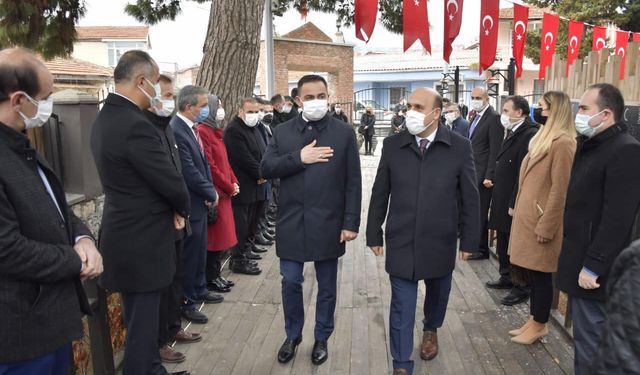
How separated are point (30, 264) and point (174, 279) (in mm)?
1774

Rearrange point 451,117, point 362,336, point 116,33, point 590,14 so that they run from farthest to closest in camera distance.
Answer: point 116,33
point 590,14
point 451,117
point 362,336

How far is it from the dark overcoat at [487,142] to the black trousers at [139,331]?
12.1 feet

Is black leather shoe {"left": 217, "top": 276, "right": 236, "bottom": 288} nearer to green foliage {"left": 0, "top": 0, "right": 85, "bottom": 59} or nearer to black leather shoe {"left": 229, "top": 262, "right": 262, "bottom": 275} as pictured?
black leather shoe {"left": 229, "top": 262, "right": 262, "bottom": 275}

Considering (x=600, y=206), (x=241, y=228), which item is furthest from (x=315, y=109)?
(x=241, y=228)

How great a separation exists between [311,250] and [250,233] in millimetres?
2588

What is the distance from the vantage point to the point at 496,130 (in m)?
5.37

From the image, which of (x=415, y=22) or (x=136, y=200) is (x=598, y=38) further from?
(x=136, y=200)

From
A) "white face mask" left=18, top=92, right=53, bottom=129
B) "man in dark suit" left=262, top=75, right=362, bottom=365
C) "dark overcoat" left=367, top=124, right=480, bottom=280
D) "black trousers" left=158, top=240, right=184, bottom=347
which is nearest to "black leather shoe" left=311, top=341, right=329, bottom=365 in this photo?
"man in dark suit" left=262, top=75, right=362, bottom=365

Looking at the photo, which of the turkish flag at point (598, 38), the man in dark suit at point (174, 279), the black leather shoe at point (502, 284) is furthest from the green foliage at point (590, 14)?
the man in dark suit at point (174, 279)

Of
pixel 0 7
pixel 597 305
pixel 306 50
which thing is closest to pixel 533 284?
pixel 597 305

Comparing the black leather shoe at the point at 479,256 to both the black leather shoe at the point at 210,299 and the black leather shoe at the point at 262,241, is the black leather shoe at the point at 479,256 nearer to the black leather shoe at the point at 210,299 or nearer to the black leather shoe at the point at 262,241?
the black leather shoe at the point at 262,241

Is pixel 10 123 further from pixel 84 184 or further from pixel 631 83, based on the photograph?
pixel 631 83

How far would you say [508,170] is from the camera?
4.44 m

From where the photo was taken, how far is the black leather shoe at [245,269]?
5.25m
